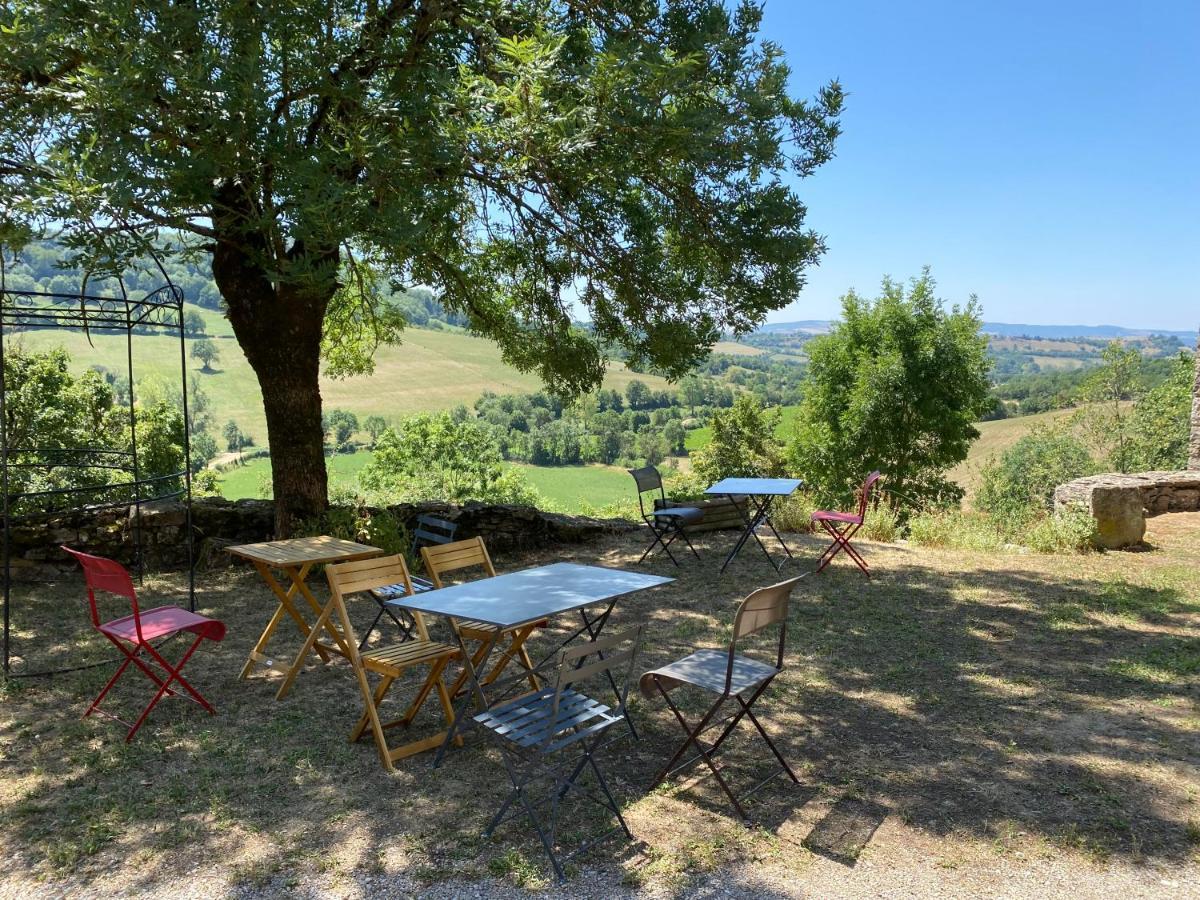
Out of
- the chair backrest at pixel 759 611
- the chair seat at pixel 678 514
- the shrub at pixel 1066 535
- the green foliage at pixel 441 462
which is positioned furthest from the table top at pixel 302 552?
the green foliage at pixel 441 462

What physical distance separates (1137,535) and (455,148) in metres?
8.28

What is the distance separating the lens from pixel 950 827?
322 cm

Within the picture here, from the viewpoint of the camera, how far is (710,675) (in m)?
3.62

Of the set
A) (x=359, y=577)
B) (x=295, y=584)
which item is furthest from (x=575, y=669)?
(x=295, y=584)

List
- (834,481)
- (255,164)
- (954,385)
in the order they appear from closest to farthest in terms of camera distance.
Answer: (255,164) < (954,385) < (834,481)

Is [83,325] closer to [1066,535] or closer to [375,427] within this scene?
[1066,535]

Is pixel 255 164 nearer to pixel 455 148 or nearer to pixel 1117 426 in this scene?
pixel 455 148

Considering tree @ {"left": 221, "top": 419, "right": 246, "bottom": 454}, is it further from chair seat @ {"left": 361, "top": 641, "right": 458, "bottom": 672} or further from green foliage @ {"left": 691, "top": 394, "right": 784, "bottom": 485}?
chair seat @ {"left": 361, "top": 641, "right": 458, "bottom": 672}

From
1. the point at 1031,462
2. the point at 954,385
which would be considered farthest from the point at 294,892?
the point at 1031,462

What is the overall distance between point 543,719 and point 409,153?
11.4ft

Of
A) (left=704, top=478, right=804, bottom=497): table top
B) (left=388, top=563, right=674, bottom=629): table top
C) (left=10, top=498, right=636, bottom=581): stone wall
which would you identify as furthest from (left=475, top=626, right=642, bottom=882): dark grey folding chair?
(left=10, top=498, right=636, bottom=581): stone wall

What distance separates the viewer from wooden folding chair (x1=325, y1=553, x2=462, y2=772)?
3.83 metres

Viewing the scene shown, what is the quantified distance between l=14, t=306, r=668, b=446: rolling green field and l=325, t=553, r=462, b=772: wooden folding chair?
42742 millimetres

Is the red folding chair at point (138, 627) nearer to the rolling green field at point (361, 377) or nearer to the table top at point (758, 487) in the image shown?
the table top at point (758, 487)
